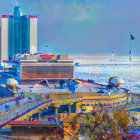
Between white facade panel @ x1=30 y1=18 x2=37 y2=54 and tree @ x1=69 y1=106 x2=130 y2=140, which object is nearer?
tree @ x1=69 y1=106 x2=130 y2=140

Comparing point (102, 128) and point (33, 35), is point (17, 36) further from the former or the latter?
point (102, 128)

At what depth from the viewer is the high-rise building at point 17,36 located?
3324 inches

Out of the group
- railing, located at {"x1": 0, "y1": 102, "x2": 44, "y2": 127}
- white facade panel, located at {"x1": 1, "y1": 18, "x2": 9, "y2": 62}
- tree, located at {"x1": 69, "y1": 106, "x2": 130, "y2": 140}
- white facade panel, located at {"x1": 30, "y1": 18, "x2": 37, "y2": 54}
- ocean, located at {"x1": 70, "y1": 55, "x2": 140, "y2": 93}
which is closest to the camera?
tree, located at {"x1": 69, "y1": 106, "x2": 130, "y2": 140}

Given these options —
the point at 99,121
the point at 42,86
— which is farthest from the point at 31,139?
Result: the point at 42,86

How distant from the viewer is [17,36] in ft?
278

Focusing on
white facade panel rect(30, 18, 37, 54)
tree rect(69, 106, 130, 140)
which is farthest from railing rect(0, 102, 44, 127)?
white facade panel rect(30, 18, 37, 54)

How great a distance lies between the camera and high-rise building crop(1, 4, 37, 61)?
84.4m

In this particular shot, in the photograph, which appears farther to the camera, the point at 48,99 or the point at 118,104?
the point at 118,104

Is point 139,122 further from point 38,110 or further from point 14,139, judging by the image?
point 14,139

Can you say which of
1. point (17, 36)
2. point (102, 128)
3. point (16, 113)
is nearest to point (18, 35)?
point (17, 36)

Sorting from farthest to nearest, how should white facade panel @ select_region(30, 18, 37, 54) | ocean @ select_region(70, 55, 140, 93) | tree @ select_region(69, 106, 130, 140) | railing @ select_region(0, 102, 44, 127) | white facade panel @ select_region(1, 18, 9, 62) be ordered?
white facade panel @ select_region(1, 18, 9, 62) → white facade panel @ select_region(30, 18, 37, 54) → ocean @ select_region(70, 55, 140, 93) → railing @ select_region(0, 102, 44, 127) → tree @ select_region(69, 106, 130, 140)

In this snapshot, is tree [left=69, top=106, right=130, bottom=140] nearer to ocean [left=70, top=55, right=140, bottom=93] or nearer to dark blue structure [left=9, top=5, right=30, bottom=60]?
ocean [left=70, top=55, right=140, bottom=93]

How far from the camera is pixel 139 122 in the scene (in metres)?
21.5

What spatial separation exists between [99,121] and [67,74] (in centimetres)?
2412
